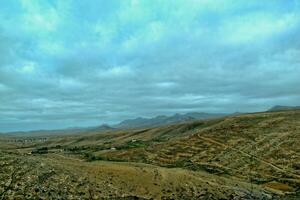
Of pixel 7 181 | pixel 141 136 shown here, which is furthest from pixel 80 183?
pixel 141 136

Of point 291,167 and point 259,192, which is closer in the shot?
point 259,192

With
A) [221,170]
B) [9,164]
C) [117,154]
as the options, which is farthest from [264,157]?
[9,164]

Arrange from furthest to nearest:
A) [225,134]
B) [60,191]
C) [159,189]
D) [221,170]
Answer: [225,134] < [221,170] < [159,189] < [60,191]

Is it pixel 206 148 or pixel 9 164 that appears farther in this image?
pixel 206 148

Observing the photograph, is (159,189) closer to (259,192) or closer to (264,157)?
(259,192)

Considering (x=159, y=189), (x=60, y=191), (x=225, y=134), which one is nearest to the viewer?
(x=60, y=191)

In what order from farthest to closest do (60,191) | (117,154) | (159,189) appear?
1. (117,154)
2. (159,189)
3. (60,191)

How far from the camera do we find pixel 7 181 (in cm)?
4494

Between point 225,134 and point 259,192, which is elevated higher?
point 225,134

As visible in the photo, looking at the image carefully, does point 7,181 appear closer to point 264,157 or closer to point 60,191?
point 60,191

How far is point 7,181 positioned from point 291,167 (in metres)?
44.8

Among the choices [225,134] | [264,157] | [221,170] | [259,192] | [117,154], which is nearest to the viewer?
[259,192]

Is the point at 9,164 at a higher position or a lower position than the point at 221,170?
higher

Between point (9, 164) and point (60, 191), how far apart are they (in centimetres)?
864
